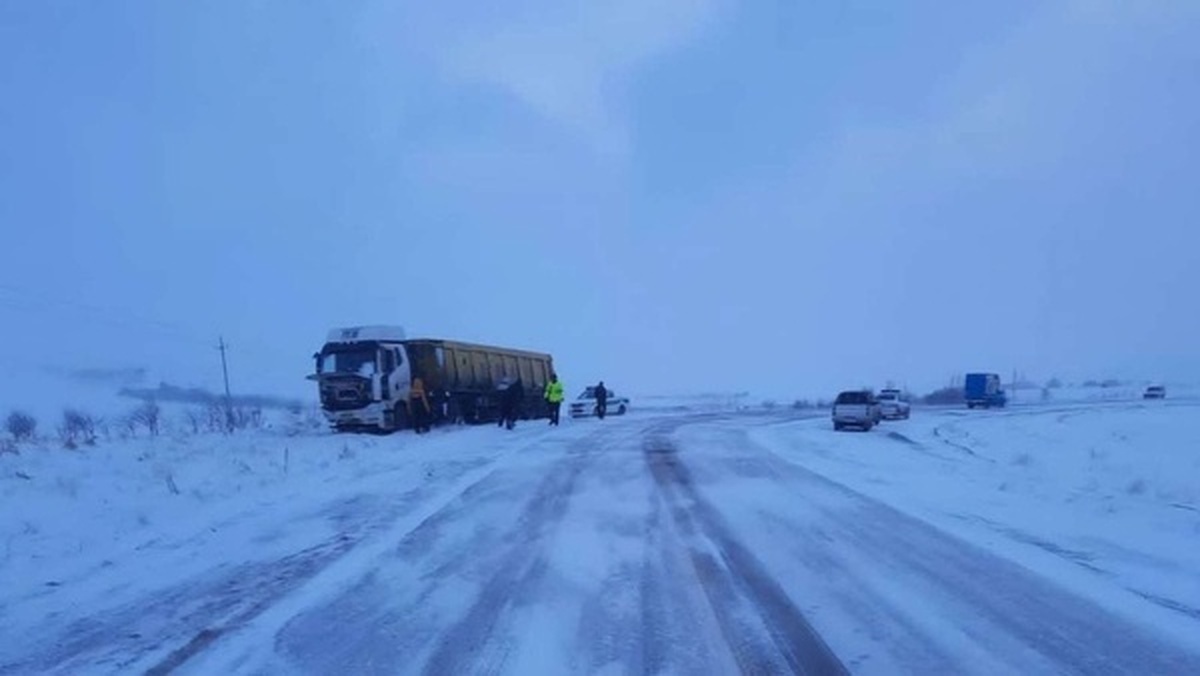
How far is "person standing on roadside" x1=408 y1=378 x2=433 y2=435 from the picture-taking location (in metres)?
32.0

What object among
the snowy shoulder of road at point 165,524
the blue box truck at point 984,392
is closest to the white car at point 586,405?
the snowy shoulder of road at point 165,524

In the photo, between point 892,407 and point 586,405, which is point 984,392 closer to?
point 892,407

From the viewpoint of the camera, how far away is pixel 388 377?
105 feet

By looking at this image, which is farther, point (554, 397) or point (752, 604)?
point (554, 397)

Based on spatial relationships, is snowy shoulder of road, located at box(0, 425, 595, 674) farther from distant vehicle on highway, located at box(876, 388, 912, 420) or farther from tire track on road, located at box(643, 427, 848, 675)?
distant vehicle on highway, located at box(876, 388, 912, 420)

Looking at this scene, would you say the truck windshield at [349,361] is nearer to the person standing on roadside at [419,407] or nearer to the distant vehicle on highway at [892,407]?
the person standing on roadside at [419,407]

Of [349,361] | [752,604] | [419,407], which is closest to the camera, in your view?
[752,604]

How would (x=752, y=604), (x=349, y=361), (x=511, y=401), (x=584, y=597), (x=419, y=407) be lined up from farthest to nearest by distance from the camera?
(x=511, y=401) < (x=419, y=407) < (x=349, y=361) < (x=584, y=597) < (x=752, y=604)

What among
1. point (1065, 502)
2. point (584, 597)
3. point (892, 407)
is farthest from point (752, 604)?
point (892, 407)

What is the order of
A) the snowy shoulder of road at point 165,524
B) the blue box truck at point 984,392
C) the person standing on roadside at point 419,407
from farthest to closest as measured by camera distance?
1. the blue box truck at point 984,392
2. the person standing on roadside at point 419,407
3. the snowy shoulder of road at point 165,524

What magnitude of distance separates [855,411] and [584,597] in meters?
36.1

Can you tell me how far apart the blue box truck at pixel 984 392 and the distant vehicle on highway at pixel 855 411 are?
136 feet

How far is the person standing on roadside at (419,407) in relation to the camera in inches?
1259

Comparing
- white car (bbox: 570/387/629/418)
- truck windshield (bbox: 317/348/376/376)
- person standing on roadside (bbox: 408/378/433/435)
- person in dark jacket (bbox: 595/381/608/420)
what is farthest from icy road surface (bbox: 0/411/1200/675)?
white car (bbox: 570/387/629/418)
